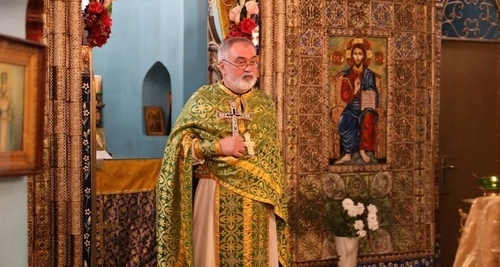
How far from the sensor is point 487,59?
25.6 ft

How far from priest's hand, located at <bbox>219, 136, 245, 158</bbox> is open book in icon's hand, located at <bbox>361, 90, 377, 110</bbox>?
2.19 m

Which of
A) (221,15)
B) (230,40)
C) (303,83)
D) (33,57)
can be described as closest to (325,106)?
(303,83)

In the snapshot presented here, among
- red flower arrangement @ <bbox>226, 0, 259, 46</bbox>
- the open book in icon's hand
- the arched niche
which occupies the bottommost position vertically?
the open book in icon's hand

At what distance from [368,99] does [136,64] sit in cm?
391

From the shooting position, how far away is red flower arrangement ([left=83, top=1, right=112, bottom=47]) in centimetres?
574

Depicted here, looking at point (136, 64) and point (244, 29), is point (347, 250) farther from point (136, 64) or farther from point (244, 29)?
point (136, 64)

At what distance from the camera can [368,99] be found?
686 cm

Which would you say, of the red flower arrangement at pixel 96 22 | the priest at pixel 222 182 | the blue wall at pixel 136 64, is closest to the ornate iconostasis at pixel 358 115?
the red flower arrangement at pixel 96 22

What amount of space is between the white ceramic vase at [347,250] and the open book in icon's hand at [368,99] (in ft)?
3.60

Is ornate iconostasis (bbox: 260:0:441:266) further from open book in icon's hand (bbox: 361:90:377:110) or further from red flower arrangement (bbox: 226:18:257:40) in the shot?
red flower arrangement (bbox: 226:18:257:40)

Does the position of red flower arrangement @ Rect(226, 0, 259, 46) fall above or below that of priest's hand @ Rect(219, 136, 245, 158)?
above

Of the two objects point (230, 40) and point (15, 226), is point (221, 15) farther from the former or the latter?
point (15, 226)

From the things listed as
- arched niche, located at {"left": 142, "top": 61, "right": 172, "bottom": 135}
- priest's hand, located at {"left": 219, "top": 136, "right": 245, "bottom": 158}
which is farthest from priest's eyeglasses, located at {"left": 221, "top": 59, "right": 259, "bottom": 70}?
arched niche, located at {"left": 142, "top": 61, "right": 172, "bottom": 135}

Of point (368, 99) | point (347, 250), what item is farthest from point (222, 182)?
point (368, 99)
